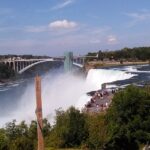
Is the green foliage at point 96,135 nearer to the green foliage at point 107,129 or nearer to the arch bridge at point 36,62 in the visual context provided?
the green foliage at point 107,129

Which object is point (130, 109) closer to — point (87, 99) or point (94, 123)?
point (94, 123)

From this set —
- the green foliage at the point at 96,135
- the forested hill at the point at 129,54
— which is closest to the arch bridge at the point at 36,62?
the forested hill at the point at 129,54

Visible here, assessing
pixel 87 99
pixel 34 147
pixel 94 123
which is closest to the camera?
pixel 34 147

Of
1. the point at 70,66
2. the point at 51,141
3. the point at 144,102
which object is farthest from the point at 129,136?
the point at 70,66

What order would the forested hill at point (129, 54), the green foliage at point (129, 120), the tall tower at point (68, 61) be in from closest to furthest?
the green foliage at point (129, 120) < the tall tower at point (68, 61) < the forested hill at point (129, 54)

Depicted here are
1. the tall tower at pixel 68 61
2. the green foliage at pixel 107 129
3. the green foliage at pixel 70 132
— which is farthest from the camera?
the tall tower at pixel 68 61

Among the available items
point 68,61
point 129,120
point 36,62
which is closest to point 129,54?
point 68,61
